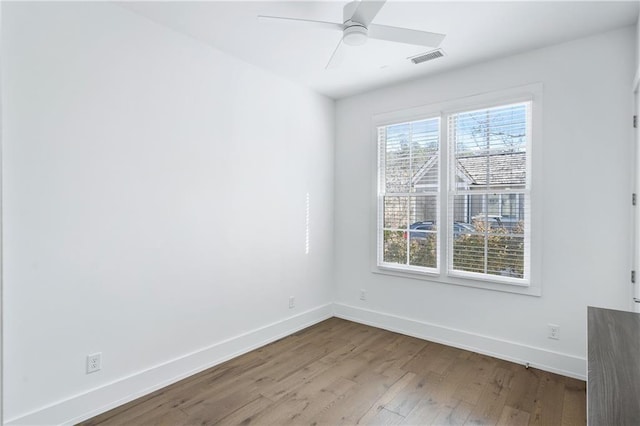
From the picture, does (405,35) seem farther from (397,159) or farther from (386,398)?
(386,398)

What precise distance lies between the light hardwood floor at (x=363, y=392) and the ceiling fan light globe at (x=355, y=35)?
2.52 m

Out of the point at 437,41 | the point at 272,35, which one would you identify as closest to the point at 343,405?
the point at 437,41

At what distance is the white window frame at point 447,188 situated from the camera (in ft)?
10.2

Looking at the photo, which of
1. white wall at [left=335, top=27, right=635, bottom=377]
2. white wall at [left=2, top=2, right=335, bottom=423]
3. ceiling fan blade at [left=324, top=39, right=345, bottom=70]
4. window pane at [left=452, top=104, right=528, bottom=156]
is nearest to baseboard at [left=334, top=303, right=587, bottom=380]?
white wall at [left=335, top=27, right=635, bottom=377]

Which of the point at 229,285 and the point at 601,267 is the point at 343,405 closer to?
the point at 229,285

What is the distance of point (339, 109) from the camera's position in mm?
4527

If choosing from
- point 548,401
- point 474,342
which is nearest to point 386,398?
point 548,401

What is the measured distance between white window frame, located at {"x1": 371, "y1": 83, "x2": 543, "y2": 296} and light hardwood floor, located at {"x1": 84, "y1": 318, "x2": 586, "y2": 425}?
0.72 m

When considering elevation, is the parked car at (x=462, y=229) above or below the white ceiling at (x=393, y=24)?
below

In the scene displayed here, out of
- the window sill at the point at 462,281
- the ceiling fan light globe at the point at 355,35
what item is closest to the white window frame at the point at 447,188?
the window sill at the point at 462,281

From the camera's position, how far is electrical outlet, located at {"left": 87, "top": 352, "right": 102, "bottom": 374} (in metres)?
2.36

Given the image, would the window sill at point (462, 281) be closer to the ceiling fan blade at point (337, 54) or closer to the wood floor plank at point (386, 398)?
the wood floor plank at point (386, 398)

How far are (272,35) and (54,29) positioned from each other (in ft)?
4.84

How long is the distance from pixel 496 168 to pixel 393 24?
65.4 inches
